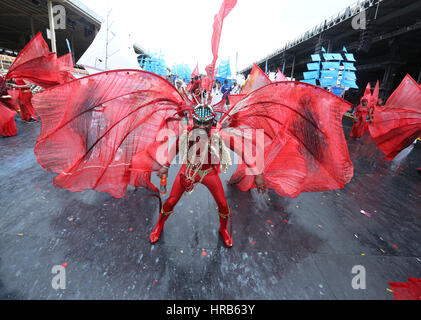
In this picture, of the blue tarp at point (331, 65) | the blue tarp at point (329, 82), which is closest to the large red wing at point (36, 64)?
the blue tarp at point (329, 82)

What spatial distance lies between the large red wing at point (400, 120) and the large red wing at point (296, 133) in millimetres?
4334

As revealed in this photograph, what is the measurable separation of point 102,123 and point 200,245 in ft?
5.85

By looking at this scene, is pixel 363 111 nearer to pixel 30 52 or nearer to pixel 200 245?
pixel 200 245

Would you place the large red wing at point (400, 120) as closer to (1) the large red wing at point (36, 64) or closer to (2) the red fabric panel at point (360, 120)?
(2) the red fabric panel at point (360, 120)

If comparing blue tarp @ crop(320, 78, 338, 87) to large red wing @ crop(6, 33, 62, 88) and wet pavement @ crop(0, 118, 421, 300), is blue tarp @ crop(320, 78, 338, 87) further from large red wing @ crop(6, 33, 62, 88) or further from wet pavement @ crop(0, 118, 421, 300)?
large red wing @ crop(6, 33, 62, 88)

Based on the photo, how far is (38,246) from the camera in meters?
2.09

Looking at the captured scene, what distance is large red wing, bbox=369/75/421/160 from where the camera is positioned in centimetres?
447

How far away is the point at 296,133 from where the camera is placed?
2072 millimetres

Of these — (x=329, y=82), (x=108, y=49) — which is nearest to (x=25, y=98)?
(x=108, y=49)

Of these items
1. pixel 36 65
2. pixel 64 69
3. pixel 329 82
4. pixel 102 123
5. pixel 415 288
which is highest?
pixel 329 82

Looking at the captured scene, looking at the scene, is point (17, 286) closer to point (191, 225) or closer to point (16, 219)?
point (16, 219)

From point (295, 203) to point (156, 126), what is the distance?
9.13ft

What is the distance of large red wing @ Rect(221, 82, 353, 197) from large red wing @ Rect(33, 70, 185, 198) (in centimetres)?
78
